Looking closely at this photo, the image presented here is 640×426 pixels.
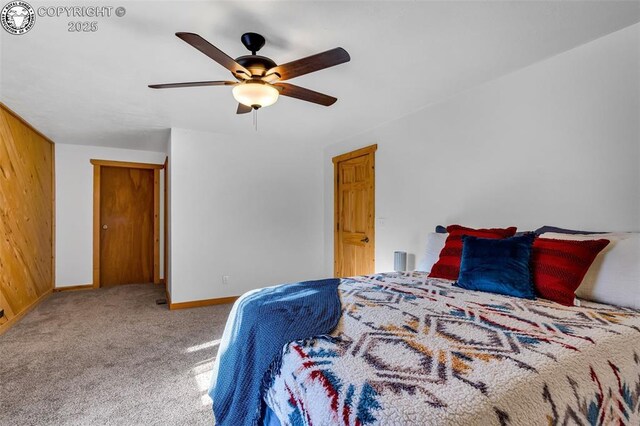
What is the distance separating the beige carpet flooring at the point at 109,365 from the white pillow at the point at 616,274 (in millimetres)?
2307

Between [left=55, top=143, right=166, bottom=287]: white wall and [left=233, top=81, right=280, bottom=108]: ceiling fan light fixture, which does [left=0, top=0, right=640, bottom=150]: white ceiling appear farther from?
[left=55, top=143, right=166, bottom=287]: white wall

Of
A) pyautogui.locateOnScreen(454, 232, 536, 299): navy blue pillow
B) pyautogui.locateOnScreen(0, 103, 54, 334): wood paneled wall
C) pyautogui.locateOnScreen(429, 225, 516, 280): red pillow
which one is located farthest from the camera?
pyautogui.locateOnScreen(0, 103, 54, 334): wood paneled wall

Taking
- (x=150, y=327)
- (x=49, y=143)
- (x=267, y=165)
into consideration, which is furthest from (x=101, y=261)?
(x=267, y=165)

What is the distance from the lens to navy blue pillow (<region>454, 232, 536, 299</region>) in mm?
1752

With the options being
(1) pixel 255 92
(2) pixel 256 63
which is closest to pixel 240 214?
(1) pixel 255 92

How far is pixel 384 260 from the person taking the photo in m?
3.64

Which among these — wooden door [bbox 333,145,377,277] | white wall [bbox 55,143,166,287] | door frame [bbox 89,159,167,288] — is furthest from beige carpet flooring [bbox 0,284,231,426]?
wooden door [bbox 333,145,377,277]

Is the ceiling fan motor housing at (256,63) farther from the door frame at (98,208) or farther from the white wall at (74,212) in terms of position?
the white wall at (74,212)

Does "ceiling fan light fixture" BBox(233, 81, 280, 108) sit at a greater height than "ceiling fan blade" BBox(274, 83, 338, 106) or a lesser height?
lesser

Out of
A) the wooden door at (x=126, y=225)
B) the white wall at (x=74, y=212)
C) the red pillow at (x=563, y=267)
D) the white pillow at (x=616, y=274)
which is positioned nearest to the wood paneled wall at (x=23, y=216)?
the white wall at (x=74, y=212)

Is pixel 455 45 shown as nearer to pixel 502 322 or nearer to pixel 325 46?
pixel 325 46

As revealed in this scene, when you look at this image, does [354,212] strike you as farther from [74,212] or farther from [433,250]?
[74,212]

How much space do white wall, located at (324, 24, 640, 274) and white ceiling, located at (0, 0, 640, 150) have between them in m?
0.16

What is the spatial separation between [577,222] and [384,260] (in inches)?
76.5
